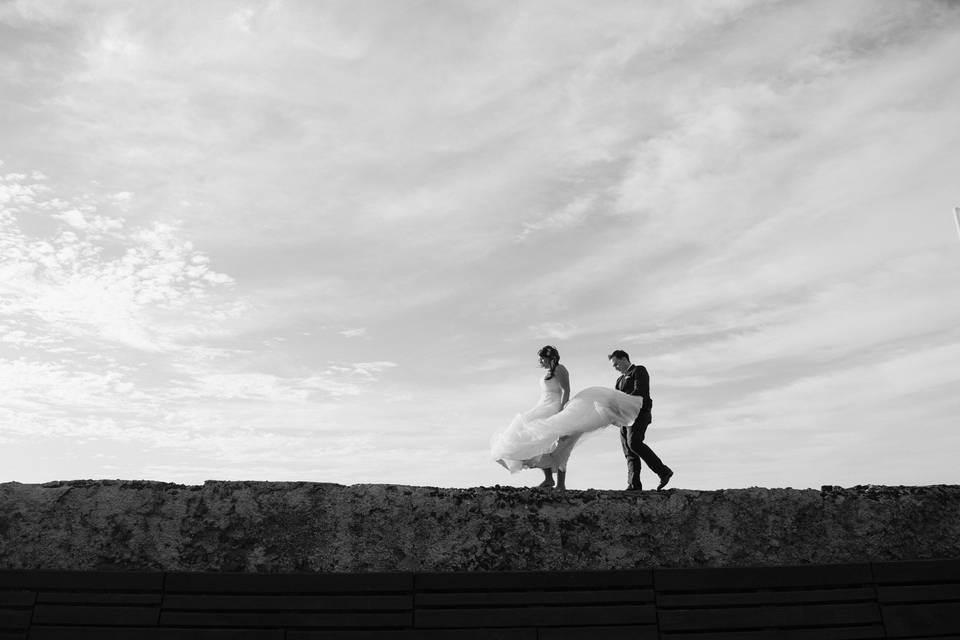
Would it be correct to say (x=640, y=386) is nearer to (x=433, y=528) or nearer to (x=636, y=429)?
(x=636, y=429)

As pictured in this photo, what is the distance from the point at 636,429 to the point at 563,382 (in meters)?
0.94

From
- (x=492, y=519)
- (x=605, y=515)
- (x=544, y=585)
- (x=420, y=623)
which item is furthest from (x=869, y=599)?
(x=420, y=623)

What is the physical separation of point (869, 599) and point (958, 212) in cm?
652

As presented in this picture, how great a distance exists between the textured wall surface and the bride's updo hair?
3.75 m

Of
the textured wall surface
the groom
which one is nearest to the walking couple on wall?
the groom

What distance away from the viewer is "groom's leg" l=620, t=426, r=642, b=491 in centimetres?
750

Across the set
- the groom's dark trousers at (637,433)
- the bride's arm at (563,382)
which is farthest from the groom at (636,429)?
the bride's arm at (563,382)

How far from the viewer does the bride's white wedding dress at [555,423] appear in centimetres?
767

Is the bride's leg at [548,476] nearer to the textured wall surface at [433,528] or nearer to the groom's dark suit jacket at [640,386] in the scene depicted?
the groom's dark suit jacket at [640,386]

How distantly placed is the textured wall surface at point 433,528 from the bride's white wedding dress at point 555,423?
326cm

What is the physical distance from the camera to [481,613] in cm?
406

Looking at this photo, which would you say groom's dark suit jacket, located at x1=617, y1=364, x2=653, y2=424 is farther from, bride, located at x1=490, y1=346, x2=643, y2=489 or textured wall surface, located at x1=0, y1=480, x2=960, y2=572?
textured wall surface, located at x1=0, y1=480, x2=960, y2=572

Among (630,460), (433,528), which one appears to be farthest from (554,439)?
(433,528)

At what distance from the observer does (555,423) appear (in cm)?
771
